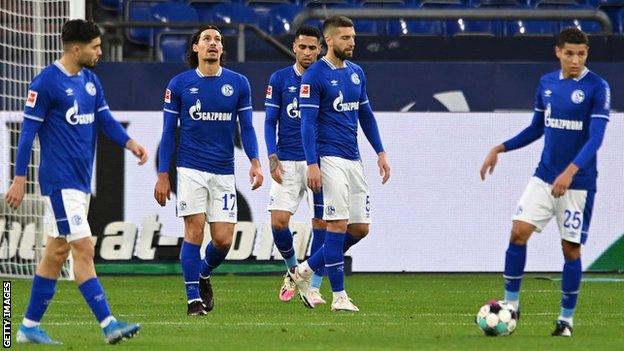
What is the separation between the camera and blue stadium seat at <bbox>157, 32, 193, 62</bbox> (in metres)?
18.9

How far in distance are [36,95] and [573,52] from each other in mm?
3323

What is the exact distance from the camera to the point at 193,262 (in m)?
11.7

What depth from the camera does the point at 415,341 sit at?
948cm

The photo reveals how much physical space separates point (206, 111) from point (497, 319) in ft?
10.1

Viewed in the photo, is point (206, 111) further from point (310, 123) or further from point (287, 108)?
point (287, 108)

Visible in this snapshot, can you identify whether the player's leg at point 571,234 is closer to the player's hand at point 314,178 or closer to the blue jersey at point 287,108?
the player's hand at point 314,178

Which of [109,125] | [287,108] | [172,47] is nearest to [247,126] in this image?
[287,108]

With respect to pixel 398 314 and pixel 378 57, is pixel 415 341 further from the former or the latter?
pixel 378 57

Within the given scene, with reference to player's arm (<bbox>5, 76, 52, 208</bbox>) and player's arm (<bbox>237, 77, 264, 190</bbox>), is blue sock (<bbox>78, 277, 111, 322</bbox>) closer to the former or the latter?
player's arm (<bbox>5, 76, 52, 208</bbox>)

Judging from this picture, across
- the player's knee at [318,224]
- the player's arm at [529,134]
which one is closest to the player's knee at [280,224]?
the player's knee at [318,224]

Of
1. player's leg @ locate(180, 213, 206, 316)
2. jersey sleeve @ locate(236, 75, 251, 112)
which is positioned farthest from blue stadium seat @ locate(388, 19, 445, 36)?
player's leg @ locate(180, 213, 206, 316)

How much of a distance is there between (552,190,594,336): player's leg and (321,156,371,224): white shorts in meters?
2.33

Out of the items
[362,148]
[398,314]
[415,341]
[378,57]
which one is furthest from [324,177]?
[378,57]

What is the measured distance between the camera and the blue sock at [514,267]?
10023 millimetres
